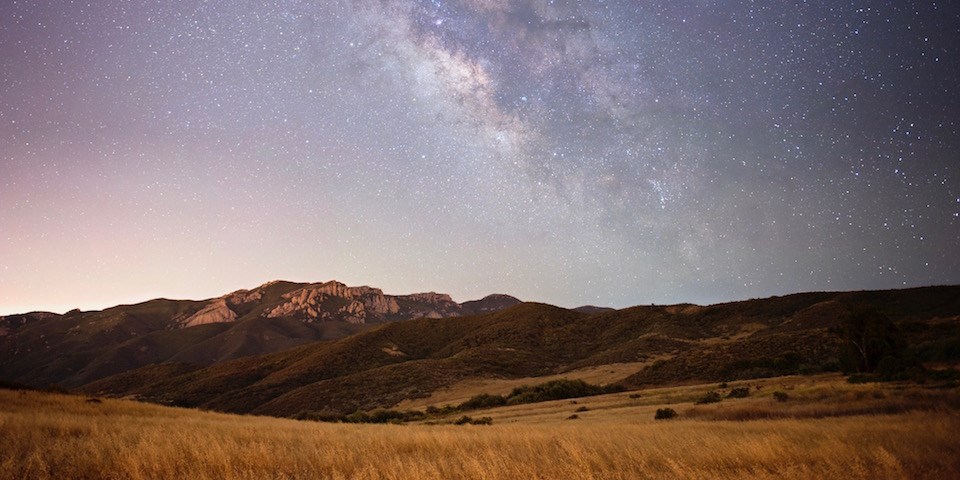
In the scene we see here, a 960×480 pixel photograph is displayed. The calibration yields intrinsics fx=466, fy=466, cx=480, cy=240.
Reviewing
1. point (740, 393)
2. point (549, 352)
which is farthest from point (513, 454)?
point (549, 352)

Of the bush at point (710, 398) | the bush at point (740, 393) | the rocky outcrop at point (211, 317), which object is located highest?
the rocky outcrop at point (211, 317)

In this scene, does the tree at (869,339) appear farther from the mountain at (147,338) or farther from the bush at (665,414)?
the mountain at (147,338)

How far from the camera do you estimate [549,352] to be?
254ft

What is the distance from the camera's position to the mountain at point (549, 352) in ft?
142

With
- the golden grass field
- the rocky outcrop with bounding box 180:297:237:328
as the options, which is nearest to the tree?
the golden grass field

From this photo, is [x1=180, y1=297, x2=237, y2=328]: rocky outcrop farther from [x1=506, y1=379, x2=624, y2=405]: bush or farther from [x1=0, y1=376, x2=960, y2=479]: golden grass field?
[x1=0, y1=376, x2=960, y2=479]: golden grass field

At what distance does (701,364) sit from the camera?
147ft

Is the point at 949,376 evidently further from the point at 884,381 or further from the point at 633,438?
the point at 633,438

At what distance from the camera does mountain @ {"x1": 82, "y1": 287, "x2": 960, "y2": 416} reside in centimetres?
4341

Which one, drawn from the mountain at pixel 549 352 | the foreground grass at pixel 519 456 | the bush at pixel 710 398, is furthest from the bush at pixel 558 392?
the foreground grass at pixel 519 456

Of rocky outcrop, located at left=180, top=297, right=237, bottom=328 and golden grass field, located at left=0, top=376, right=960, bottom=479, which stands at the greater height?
rocky outcrop, located at left=180, top=297, right=237, bottom=328

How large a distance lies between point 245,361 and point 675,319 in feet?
280

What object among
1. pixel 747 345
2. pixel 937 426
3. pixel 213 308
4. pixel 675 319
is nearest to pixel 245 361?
pixel 675 319

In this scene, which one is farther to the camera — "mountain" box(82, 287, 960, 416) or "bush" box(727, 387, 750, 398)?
"mountain" box(82, 287, 960, 416)
